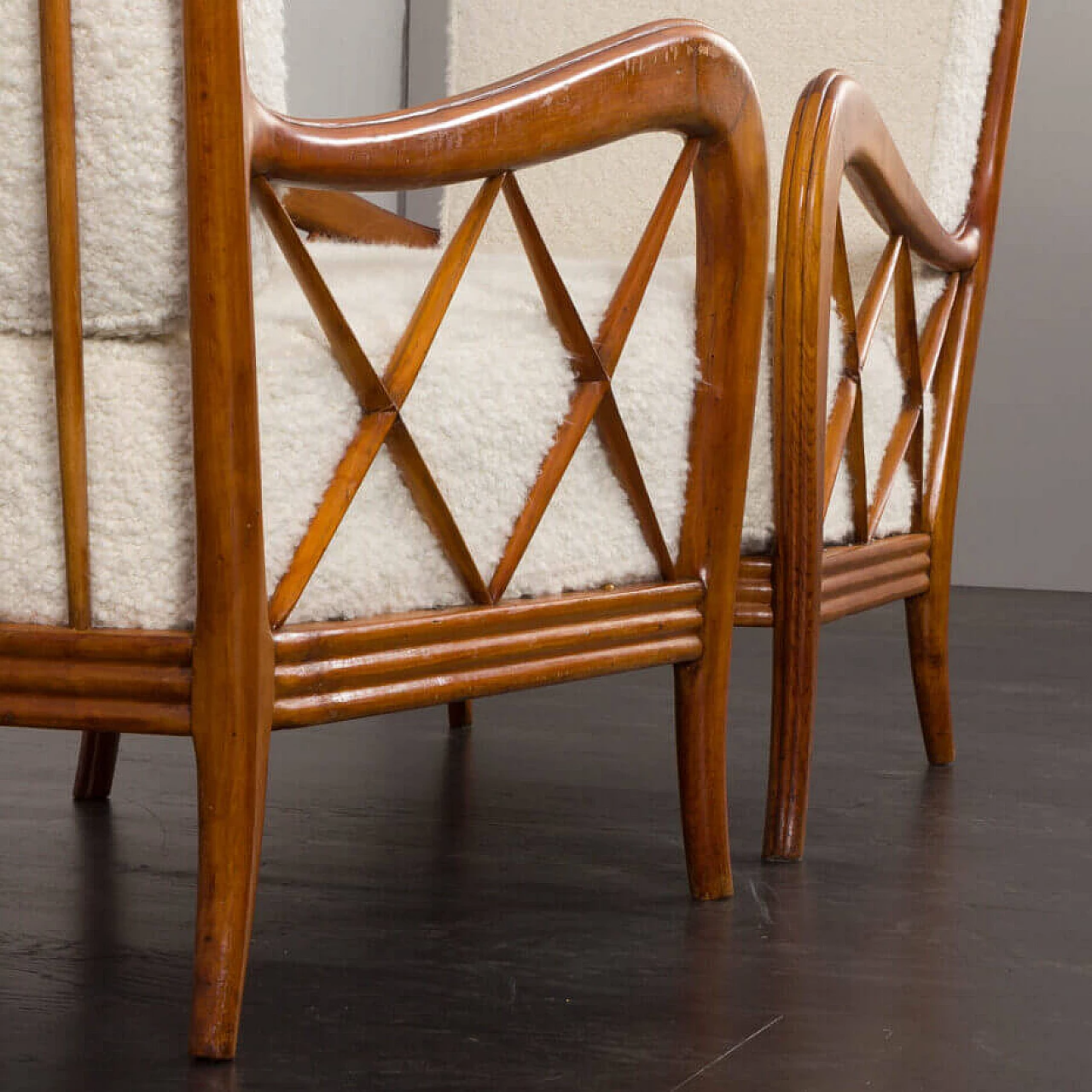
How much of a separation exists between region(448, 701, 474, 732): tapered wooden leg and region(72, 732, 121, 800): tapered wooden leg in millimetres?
475

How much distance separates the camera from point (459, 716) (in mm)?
1835

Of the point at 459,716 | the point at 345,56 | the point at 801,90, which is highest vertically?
the point at 345,56

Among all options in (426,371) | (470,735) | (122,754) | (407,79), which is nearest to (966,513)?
(407,79)

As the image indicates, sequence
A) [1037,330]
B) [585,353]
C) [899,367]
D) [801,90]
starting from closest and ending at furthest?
[585,353] < [899,367] < [801,90] < [1037,330]

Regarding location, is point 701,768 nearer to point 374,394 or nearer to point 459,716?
point 374,394

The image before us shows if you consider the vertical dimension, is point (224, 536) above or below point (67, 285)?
below

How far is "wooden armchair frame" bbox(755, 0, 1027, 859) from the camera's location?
124 cm

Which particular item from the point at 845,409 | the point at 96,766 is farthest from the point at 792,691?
the point at 96,766

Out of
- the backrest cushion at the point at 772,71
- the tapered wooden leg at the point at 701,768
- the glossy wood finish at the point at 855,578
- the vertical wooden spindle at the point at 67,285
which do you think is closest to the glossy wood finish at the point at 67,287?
the vertical wooden spindle at the point at 67,285

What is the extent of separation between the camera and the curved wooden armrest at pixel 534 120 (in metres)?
0.81

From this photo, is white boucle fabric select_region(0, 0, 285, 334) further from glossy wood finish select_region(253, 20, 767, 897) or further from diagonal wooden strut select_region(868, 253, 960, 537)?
diagonal wooden strut select_region(868, 253, 960, 537)

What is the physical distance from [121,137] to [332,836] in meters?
0.72

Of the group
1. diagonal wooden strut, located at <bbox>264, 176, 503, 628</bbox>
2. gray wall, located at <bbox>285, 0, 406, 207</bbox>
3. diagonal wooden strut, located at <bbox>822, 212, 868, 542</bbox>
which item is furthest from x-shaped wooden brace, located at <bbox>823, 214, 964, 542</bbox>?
gray wall, located at <bbox>285, 0, 406, 207</bbox>

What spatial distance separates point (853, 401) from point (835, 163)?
0.73 feet
